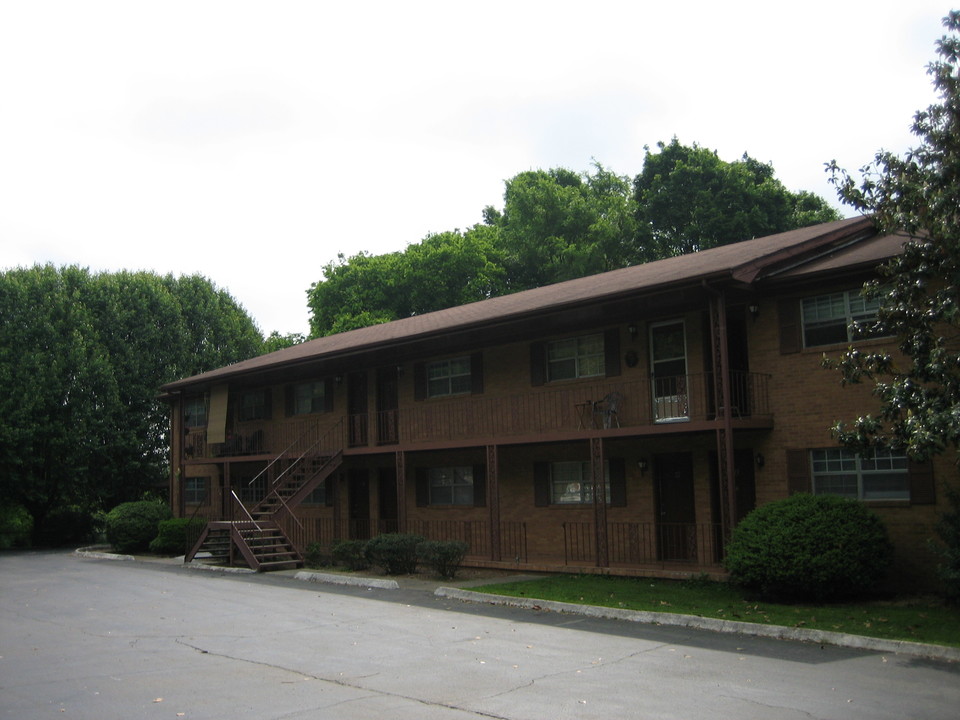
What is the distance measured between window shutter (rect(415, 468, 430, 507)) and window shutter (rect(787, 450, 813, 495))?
9.84 metres

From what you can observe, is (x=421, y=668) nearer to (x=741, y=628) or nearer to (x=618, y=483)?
(x=741, y=628)

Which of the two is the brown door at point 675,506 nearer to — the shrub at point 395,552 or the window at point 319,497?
the shrub at point 395,552

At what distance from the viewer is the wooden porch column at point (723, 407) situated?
15523mm

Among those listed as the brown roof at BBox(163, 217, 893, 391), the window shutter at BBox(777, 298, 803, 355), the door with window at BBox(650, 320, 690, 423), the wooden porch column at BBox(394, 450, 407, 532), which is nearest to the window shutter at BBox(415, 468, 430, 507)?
the wooden porch column at BBox(394, 450, 407, 532)

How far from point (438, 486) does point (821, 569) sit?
1159cm

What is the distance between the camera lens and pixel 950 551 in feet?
41.8

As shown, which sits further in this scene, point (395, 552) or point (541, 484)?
point (541, 484)

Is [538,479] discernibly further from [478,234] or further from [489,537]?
[478,234]

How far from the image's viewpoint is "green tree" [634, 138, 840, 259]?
37.7 metres

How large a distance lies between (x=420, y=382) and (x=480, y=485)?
3.15 metres

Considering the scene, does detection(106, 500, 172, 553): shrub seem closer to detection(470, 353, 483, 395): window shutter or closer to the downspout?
detection(470, 353, 483, 395): window shutter

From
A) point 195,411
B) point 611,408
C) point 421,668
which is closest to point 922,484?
point 611,408

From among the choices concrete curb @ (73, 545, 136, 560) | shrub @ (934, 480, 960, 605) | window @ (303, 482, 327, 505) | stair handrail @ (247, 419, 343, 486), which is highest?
stair handrail @ (247, 419, 343, 486)

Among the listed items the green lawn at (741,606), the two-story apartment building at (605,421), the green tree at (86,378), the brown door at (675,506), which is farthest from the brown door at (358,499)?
the green tree at (86,378)
